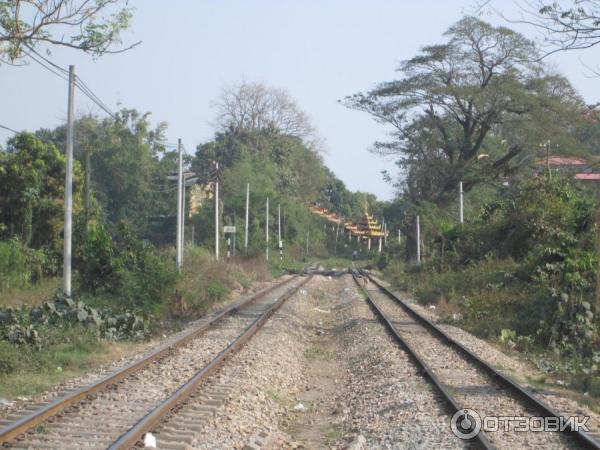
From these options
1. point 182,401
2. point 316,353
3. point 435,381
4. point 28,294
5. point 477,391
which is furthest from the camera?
point 28,294

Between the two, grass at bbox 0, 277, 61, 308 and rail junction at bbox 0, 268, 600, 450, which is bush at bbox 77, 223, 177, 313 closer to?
grass at bbox 0, 277, 61, 308

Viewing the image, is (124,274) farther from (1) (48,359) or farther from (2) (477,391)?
(2) (477,391)

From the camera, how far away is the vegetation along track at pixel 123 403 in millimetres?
7676

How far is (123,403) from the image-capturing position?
952 centimetres

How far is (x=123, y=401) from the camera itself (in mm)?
9641

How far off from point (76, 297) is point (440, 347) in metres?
8.67

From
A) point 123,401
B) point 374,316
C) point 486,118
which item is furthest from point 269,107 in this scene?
point 123,401

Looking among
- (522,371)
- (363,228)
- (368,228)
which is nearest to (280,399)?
(522,371)

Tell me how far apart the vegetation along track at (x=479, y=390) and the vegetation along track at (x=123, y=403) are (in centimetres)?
338

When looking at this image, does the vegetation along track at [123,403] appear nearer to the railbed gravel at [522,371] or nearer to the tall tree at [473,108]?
the railbed gravel at [522,371]

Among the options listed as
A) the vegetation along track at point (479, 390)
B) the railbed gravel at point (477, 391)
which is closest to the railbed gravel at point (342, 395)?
the vegetation along track at point (479, 390)

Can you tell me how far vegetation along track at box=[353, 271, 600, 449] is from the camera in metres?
8.12

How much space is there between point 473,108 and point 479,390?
35.2 metres

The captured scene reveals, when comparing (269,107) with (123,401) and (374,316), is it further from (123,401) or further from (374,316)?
(123,401)
